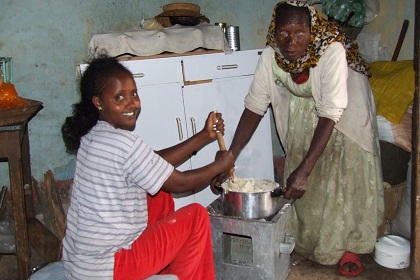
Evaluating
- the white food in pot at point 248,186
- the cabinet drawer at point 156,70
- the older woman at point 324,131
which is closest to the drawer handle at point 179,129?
the cabinet drawer at point 156,70

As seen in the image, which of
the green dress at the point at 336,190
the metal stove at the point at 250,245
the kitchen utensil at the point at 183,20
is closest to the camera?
the metal stove at the point at 250,245

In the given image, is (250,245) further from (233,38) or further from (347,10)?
(347,10)

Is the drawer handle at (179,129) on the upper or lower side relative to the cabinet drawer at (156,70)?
lower

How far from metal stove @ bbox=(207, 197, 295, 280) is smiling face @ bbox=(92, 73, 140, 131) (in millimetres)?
839

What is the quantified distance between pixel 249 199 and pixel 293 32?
102 cm

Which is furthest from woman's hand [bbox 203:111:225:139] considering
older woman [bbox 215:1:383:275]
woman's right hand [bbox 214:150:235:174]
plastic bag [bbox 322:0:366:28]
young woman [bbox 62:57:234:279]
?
plastic bag [bbox 322:0:366:28]

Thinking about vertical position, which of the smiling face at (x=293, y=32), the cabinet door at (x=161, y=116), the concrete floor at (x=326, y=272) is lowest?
the concrete floor at (x=326, y=272)

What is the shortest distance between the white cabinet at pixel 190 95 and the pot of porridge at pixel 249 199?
1.18 m

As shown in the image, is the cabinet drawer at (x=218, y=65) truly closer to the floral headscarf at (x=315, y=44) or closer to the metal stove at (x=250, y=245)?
the floral headscarf at (x=315, y=44)

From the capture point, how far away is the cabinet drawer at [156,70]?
377cm

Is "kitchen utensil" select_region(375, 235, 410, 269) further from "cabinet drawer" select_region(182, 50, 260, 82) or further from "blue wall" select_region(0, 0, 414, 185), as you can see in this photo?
"blue wall" select_region(0, 0, 414, 185)

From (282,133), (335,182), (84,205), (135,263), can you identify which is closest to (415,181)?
(335,182)

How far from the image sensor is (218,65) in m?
4.02

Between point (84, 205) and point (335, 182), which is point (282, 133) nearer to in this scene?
point (335, 182)
